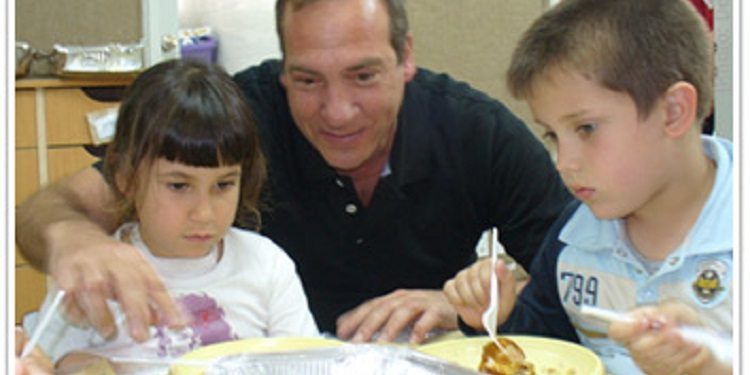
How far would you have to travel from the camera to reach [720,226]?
0.70m

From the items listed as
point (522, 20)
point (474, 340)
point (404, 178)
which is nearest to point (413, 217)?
point (404, 178)

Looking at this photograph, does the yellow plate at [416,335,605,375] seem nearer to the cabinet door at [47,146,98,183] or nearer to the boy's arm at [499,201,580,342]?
the boy's arm at [499,201,580,342]

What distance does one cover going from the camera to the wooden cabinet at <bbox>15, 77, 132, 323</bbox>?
5.47 feet

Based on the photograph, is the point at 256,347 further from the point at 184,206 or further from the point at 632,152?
the point at 632,152

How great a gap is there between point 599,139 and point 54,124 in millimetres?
1293

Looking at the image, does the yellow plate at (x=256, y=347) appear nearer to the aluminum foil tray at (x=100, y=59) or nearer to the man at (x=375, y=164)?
the man at (x=375, y=164)

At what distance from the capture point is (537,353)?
655 mm

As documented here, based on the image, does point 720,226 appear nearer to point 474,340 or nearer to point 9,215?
point 474,340

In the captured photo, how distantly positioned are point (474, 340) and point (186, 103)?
38cm

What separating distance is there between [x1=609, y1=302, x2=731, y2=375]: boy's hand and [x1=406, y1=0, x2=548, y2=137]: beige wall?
40.6 inches

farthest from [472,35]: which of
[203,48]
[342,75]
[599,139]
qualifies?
[599,139]

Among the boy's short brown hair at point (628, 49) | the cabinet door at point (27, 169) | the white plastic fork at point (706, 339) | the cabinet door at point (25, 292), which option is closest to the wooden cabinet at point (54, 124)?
the cabinet door at point (27, 169)

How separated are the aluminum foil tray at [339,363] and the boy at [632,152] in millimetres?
161

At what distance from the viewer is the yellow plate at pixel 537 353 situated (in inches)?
24.2
